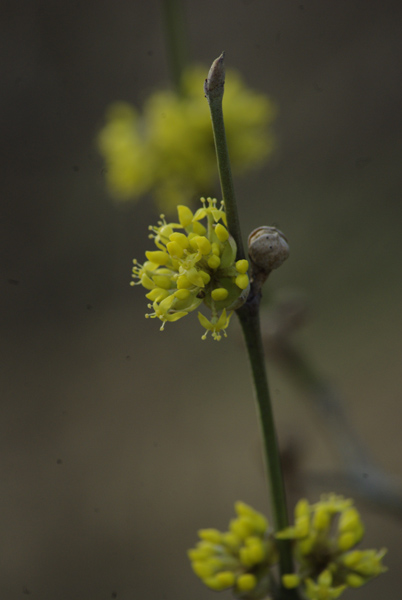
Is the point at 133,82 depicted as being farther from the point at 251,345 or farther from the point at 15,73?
the point at 251,345

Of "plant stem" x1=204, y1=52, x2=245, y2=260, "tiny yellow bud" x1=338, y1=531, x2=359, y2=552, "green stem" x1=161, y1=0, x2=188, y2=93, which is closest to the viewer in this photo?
"plant stem" x1=204, y1=52, x2=245, y2=260

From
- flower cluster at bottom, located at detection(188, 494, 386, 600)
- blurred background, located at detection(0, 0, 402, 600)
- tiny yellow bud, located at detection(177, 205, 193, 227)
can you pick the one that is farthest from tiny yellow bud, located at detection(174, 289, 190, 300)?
blurred background, located at detection(0, 0, 402, 600)

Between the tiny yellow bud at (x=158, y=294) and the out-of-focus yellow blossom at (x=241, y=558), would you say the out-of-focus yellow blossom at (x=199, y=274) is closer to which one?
the tiny yellow bud at (x=158, y=294)

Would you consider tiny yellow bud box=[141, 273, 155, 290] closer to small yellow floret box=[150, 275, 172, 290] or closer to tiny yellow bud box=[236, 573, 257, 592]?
small yellow floret box=[150, 275, 172, 290]

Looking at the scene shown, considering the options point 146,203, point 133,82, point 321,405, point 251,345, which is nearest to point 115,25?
point 133,82

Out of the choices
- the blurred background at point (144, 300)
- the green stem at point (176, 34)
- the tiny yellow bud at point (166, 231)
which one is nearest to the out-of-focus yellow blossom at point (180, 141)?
the green stem at point (176, 34)

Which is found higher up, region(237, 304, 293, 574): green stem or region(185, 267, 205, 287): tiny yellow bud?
region(185, 267, 205, 287): tiny yellow bud
